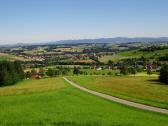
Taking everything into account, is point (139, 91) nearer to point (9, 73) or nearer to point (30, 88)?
point (30, 88)

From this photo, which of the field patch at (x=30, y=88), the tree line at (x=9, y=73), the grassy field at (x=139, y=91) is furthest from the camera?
the tree line at (x=9, y=73)

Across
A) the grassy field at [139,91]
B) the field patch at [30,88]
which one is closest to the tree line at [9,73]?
the field patch at [30,88]

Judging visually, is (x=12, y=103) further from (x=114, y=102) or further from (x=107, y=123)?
(x=107, y=123)

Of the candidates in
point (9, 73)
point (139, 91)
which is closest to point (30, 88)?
point (139, 91)

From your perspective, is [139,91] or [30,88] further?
[30,88]

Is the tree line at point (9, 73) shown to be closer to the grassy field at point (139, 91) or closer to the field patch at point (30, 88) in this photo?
the field patch at point (30, 88)

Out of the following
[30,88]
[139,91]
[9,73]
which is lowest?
[9,73]

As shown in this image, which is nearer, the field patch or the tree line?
the field patch

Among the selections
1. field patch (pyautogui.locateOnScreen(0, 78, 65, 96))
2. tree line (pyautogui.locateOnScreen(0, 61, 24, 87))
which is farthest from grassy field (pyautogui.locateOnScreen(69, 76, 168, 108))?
tree line (pyautogui.locateOnScreen(0, 61, 24, 87))

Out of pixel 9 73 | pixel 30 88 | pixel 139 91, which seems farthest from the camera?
pixel 9 73

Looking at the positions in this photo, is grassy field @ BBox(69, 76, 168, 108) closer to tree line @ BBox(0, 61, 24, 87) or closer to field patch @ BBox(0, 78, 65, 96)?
field patch @ BBox(0, 78, 65, 96)

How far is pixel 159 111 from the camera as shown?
4928cm

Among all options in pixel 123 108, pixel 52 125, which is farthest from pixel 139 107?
pixel 52 125

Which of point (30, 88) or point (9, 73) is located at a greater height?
point (30, 88)
